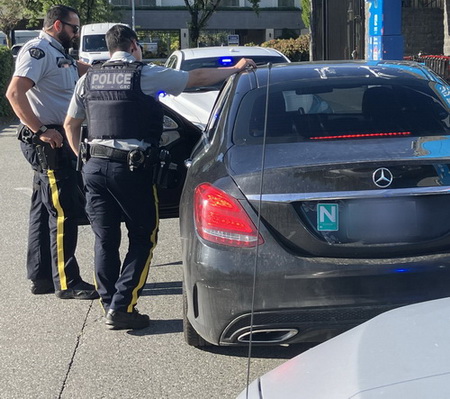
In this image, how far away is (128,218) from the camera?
446 cm

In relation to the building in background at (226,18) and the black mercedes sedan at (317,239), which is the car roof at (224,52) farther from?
the building in background at (226,18)

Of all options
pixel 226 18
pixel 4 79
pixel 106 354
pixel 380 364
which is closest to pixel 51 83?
pixel 106 354

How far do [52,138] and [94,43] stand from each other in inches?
898

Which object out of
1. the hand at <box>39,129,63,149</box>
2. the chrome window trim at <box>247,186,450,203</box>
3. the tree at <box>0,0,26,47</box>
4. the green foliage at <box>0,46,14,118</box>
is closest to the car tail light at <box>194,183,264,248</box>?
the chrome window trim at <box>247,186,450,203</box>

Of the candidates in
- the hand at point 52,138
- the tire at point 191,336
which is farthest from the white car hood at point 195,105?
the tire at point 191,336

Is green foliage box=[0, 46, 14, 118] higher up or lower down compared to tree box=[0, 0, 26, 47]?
lower down

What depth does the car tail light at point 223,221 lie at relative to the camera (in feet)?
11.0

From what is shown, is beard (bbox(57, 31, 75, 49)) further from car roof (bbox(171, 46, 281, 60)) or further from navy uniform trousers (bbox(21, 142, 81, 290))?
car roof (bbox(171, 46, 281, 60))

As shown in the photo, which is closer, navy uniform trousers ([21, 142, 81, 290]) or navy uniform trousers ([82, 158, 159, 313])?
navy uniform trousers ([82, 158, 159, 313])

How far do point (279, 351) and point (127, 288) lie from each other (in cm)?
103

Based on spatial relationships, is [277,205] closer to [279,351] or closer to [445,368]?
[279,351]

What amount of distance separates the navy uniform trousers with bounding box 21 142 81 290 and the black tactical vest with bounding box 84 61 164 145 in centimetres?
78

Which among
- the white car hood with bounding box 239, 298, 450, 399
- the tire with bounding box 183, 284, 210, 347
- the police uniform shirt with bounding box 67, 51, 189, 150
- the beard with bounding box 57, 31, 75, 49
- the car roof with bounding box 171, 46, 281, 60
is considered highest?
the beard with bounding box 57, 31, 75, 49

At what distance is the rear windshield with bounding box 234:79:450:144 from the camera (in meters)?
3.80
